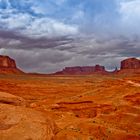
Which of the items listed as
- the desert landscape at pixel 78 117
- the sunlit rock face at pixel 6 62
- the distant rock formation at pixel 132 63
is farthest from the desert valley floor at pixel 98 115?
the distant rock formation at pixel 132 63

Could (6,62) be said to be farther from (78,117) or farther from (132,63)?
(78,117)

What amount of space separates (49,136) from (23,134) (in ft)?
4.29

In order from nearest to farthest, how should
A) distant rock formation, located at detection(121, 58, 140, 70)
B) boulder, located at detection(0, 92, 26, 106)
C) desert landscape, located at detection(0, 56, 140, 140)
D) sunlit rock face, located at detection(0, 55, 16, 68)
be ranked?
desert landscape, located at detection(0, 56, 140, 140) < boulder, located at detection(0, 92, 26, 106) < sunlit rock face, located at detection(0, 55, 16, 68) < distant rock formation, located at detection(121, 58, 140, 70)

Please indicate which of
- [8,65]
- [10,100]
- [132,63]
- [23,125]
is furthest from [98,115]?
[132,63]

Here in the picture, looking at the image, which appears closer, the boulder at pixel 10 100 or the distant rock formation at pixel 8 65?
the boulder at pixel 10 100

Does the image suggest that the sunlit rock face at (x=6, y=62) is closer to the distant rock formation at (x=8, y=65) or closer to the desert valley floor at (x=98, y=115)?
the distant rock formation at (x=8, y=65)

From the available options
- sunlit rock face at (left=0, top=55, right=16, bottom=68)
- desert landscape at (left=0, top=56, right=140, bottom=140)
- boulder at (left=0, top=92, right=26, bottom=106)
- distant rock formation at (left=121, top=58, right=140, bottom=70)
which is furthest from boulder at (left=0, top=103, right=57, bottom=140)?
distant rock formation at (left=121, top=58, right=140, bottom=70)

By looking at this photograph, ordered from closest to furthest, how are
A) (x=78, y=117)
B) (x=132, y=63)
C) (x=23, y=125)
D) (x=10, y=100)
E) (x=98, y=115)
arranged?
A: (x=23, y=125) → (x=10, y=100) → (x=78, y=117) → (x=98, y=115) → (x=132, y=63)

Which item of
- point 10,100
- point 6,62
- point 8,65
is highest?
point 6,62

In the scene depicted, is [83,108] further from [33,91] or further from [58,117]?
[33,91]

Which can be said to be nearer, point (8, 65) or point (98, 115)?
point (98, 115)

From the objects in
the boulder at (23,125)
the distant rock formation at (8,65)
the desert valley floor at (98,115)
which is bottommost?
the desert valley floor at (98,115)

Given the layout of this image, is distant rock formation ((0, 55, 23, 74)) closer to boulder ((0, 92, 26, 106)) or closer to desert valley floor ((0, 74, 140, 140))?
desert valley floor ((0, 74, 140, 140))

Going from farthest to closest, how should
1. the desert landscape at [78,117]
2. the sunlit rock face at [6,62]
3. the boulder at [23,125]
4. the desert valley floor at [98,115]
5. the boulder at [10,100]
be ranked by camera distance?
1. the sunlit rock face at [6,62]
2. the boulder at [10,100]
3. the desert valley floor at [98,115]
4. the desert landscape at [78,117]
5. the boulder at [23,125]
